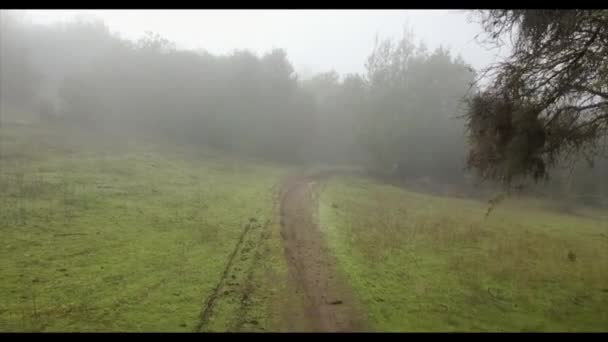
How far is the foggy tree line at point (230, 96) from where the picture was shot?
40.5 metres

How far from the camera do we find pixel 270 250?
1098cm

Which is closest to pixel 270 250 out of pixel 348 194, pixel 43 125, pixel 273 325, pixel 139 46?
pixel 273 325

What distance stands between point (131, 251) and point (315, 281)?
5.78 metres

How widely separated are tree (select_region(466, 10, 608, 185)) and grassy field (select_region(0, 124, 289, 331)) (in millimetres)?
6638

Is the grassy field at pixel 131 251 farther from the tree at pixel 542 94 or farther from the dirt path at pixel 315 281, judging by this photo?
the tree at pixel 542 94

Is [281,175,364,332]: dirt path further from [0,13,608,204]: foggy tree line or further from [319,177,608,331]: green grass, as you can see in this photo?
[0,13,608,204]: foggy tree line

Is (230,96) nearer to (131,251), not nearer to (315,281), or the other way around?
(131,251)

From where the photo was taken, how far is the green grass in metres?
6.91

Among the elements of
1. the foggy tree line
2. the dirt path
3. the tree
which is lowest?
the dirt path

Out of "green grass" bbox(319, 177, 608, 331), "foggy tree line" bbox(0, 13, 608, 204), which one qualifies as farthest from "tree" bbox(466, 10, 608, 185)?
"foggy tree line" bbox(0, 13, 608, 204)

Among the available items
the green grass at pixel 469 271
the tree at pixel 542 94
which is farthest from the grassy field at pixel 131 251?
the tree at pixel 542 94

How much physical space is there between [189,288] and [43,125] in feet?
120

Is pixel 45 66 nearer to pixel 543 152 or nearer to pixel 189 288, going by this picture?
pixel 189 288

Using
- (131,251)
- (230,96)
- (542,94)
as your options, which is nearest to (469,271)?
(542,94)
